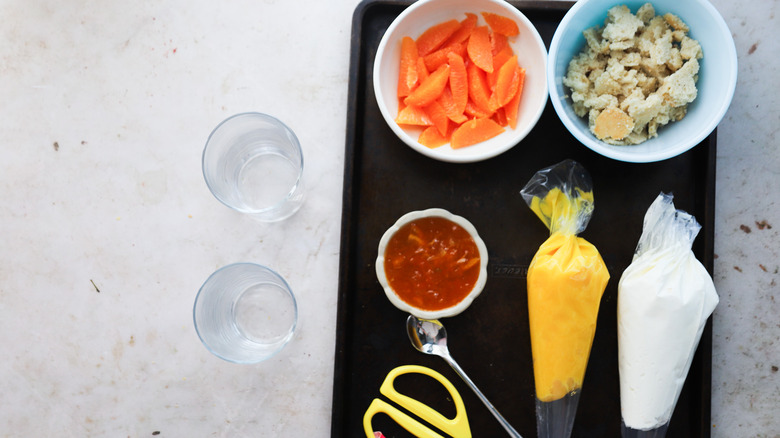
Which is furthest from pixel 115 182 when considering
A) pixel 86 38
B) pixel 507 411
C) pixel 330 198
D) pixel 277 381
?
pixel 507 411

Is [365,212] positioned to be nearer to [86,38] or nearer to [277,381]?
[277,381]

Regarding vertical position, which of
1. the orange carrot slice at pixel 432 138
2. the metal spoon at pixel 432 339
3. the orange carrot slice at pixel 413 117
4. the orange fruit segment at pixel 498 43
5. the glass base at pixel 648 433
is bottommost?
the glass base at pixel 648 433

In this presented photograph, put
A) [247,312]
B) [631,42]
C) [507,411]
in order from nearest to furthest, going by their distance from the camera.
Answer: [631,42] < [507,411] < [247,312]

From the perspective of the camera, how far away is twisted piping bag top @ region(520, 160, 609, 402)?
1.42 meters

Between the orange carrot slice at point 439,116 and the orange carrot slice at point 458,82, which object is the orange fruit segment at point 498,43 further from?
the orange carrot slice at point 439,116

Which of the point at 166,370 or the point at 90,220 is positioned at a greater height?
the point at 90,220

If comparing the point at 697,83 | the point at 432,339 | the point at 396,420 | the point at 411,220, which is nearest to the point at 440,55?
the point at 411,220

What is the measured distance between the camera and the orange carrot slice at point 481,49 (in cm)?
145

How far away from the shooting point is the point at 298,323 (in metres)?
1.59

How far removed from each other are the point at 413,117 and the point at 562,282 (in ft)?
2.02

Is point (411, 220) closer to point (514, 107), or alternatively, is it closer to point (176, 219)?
point (514, 107)

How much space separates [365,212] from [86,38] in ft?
3.54

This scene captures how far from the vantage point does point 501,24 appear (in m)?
1.47

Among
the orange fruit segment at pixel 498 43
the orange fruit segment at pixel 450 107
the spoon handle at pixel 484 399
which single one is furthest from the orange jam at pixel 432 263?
the orange fruit segment at pixel 498 43
